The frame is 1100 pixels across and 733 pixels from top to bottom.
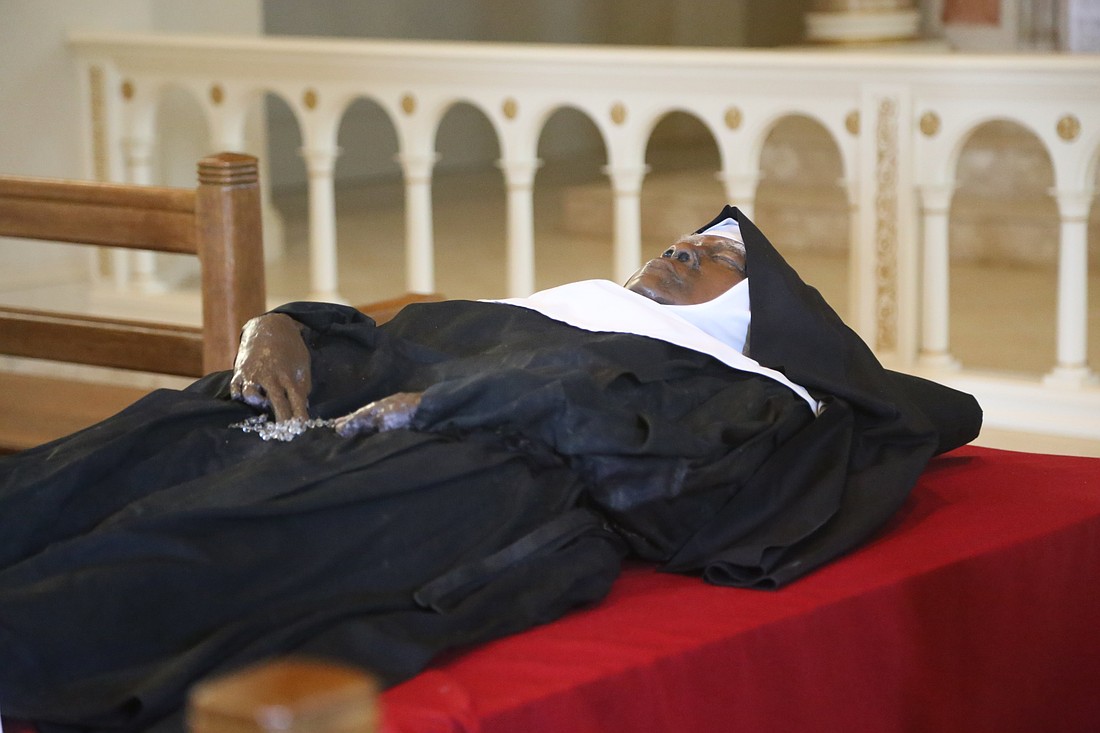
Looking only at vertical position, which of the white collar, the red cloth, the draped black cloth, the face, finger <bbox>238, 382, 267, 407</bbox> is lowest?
the red cloth

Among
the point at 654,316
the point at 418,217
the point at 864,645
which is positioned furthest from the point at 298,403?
the point at 418,217

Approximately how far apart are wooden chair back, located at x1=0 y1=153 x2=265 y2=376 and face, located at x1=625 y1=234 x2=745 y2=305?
4.06 feet

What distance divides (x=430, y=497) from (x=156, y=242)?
6.03 feet

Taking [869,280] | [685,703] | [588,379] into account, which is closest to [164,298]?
[869,280]

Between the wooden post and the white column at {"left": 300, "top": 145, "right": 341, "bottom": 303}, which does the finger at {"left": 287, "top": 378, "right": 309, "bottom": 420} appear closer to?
the wooden post

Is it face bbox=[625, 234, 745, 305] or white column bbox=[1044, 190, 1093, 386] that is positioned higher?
face bbox=[625, 234, 745, 305]

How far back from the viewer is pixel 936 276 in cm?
569

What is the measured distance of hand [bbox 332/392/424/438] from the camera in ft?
9.45

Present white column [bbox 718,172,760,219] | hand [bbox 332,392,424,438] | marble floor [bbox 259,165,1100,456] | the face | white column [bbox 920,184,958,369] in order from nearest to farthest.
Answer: hand [bbox 332,392,424,438] < the face < white column [bbox 920,184,958,369] < white column [bbox 718,172,760,219] < marble floor [bbox 259,165,1100,456]

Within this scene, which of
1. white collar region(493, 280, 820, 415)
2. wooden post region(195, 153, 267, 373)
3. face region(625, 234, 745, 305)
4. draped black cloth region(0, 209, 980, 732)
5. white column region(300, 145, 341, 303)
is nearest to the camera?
draped black cloth region(0, 209, 980, 732)

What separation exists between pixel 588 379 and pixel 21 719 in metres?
1.15

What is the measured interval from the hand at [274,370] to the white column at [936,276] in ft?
10.6

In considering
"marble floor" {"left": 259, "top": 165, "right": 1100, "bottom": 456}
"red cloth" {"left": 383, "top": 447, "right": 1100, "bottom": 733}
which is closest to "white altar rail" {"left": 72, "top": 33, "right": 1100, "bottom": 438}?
"marble floor" {"left": 259, "top": 165, "right": 1100, "bottom": 456}

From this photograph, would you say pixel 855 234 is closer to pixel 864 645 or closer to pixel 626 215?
pixel 626 215
